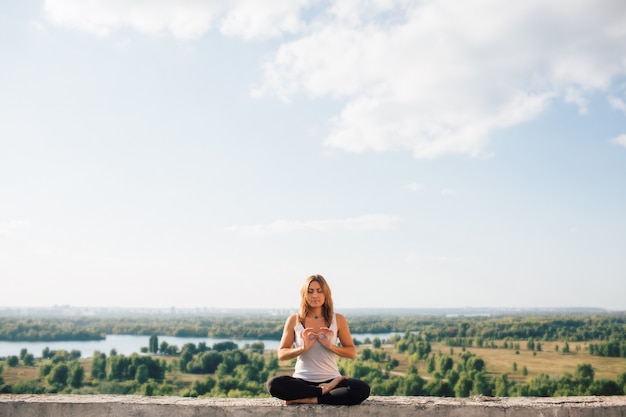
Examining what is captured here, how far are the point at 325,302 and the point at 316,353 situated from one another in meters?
0.41

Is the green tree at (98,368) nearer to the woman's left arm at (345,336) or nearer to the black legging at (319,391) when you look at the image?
the woman's left arm at (345,336)

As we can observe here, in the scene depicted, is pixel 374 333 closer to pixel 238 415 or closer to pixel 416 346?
pixel 416 346

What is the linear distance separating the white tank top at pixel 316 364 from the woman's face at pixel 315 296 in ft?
0.70

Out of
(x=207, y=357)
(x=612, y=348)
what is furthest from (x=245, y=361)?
(x=612, y=348)

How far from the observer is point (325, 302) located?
4062mm

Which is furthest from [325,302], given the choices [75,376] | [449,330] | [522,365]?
[449,330]

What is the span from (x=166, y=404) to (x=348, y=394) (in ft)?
4.05

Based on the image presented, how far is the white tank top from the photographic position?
378 cm

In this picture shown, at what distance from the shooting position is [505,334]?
111188mm

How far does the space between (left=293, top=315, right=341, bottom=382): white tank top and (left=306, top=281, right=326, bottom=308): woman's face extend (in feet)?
0.70

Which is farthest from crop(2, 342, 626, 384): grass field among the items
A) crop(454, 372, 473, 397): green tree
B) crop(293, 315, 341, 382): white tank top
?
crop(293, 315, 341, 382): white tank top

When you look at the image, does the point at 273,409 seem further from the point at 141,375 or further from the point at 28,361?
the point at 28,361

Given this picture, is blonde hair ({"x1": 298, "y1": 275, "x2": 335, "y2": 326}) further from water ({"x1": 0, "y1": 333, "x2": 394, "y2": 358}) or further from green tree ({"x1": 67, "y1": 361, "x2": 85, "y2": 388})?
water ({"x1": 0, "y1": 333, "x2": 394, "y2": 358})

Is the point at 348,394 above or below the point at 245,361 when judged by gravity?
above
